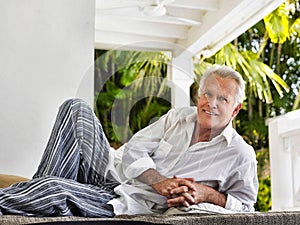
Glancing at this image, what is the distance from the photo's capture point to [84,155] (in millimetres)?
1825

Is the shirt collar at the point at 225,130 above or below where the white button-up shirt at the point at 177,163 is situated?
above

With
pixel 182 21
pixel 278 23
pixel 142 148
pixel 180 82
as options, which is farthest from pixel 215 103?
pixel 278 23

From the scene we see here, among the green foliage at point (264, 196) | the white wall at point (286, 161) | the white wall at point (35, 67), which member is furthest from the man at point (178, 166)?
the green foliage at point (264, 196)

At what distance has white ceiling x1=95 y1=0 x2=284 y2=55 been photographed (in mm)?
3627

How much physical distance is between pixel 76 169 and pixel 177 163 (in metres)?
0.34

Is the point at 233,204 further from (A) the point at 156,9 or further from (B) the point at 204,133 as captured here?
(A) the point at 156,9

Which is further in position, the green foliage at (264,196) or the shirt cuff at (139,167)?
the green foliage at (264,196)

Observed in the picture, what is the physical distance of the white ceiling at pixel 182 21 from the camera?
3627mm

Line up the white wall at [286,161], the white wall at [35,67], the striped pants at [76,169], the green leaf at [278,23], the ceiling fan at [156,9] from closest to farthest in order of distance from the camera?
the striped pants at [76,169] < the white wall at [35,67] < the white wall at [286,161] < the ceiling fan at [156,9] < the green leaf at [278,23]

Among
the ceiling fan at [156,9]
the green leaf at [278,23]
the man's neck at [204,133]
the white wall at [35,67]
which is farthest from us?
Answer: the green leaf at [278,23]

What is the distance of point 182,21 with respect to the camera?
3.86 metres

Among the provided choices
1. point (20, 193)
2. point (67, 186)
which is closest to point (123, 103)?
point (67, 186)

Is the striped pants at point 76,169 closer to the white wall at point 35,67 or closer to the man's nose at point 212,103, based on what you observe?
the man's nose at point 212,103

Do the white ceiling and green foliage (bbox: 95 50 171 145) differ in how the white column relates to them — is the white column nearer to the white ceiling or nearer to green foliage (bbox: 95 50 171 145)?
green foliage (bbox: 95 50 171 145)
